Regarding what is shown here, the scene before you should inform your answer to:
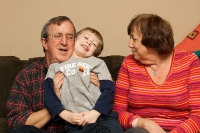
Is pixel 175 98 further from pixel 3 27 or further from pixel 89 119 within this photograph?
pixel 3 27

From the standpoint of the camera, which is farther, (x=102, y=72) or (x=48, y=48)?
(x=48, y=48)

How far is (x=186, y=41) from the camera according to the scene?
2154 mm

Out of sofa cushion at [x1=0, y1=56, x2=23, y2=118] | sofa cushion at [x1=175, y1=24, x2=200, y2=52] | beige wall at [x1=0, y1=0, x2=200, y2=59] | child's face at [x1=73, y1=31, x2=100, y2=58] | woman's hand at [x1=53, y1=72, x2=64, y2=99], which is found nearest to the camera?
woman's hand at [x1=53, y1=72, x2=64, y2=99]

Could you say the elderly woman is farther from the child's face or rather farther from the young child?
the child's face

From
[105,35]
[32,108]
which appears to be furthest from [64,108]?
[105,35]

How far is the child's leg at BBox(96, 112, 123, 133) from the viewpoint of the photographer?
1496 millimetres

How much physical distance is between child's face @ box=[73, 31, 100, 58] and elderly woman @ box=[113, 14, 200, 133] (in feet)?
0.80

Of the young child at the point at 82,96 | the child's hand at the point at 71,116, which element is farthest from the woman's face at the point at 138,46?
the child's hand at the point at 71,116

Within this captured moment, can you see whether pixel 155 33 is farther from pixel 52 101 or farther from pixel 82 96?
pixel 52 101

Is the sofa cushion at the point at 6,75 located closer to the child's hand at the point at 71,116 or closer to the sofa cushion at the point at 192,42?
the child's hand at the point at 71,116

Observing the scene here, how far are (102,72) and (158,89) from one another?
361mm

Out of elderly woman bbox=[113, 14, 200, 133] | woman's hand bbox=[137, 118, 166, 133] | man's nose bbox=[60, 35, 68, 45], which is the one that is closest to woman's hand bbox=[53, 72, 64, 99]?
man's nose bbox=[60, 35, 68, 45]

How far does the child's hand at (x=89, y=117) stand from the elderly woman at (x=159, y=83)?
20 cm

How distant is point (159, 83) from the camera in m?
1.61
